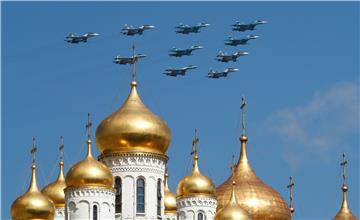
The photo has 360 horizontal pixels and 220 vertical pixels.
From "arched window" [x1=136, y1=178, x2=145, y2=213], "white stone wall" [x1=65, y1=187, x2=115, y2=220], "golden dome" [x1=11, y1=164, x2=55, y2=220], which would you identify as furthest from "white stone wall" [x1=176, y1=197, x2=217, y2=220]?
"white stone wall" [x1=65, y1=187, x2=115, y2=220]

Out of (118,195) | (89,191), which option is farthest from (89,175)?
(118,195)

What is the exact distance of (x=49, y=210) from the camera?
230 ft

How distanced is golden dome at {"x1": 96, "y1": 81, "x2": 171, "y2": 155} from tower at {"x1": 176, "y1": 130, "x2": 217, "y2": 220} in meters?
3.17

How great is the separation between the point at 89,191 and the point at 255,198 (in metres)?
12.5

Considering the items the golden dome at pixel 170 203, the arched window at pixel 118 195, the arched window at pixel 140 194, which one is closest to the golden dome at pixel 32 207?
the arched window at pixel 118 195

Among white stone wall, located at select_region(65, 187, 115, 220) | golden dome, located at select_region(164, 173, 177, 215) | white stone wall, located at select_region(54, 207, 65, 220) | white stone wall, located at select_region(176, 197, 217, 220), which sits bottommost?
white stone wall, located at select_region(65, 187, 115, 220)

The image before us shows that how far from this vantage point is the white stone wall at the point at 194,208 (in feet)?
242

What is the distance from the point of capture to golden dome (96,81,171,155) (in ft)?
231

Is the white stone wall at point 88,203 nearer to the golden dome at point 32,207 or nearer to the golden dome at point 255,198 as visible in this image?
the golden dome at point 32,207

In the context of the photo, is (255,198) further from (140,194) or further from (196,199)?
(140,194)

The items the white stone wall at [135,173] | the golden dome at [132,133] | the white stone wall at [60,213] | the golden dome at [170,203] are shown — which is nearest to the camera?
the white stone wall at [135,173]

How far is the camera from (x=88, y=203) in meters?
67.5

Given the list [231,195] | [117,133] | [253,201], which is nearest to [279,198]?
[253,201]

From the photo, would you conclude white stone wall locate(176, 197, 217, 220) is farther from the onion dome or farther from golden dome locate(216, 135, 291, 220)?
the onion dome
